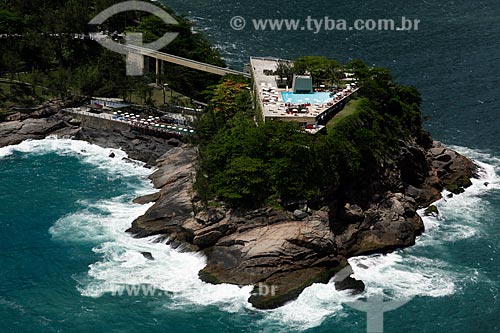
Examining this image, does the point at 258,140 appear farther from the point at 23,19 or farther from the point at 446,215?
the point at 23,19

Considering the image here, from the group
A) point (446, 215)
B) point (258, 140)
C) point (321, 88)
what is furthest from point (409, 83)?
point (258, 140)

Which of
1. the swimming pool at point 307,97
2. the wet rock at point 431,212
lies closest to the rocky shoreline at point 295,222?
the wet rock at point 431,212

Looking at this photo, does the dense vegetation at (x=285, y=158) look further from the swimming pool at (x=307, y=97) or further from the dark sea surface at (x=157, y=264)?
the dark sea surface at (x=157, y=264)

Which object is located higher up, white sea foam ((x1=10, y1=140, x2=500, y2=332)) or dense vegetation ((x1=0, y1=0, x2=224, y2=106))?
dense vegetation ((x1=0, y1=0, x2=224, y2=106))

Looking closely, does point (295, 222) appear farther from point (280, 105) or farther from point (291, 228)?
point (280, 105)

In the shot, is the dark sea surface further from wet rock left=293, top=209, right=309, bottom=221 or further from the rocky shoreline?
wet rock left=293, top=209, right=309, bottom=221

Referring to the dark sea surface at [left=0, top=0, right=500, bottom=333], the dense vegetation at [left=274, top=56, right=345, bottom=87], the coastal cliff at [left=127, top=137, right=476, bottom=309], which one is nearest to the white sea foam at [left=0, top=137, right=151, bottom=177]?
the dark sea surface at [left=0, top=0, right=500, bottom=333]
